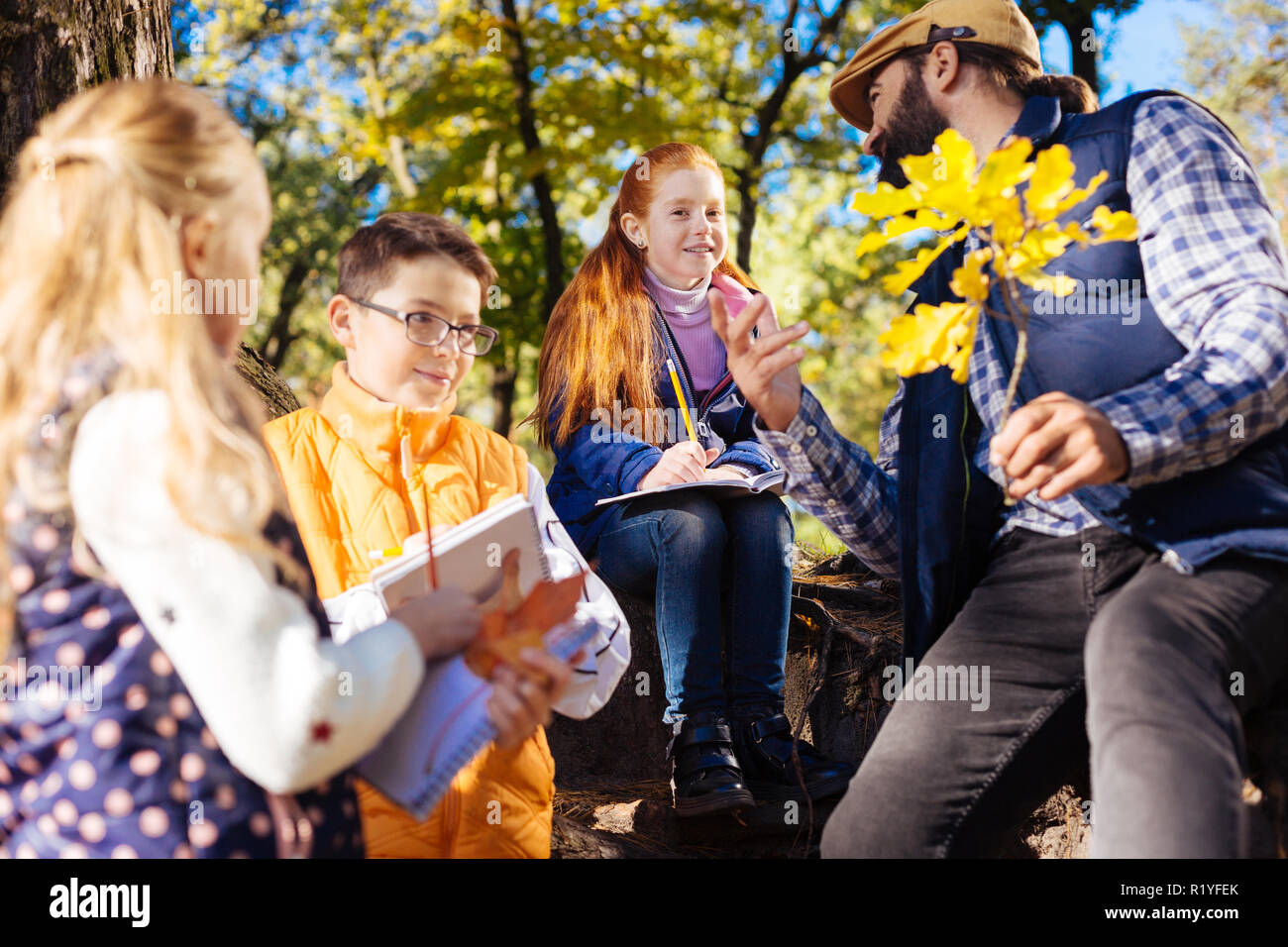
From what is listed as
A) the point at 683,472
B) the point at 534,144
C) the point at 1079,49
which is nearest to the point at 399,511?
the point at 683,472

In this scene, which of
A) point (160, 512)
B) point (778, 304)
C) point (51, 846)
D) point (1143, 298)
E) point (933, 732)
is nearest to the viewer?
point (160, 512)

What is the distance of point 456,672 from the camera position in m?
1.74

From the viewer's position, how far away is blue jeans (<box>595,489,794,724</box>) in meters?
2.96

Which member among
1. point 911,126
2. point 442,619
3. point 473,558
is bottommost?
point 442,619

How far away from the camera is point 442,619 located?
1.71 metres

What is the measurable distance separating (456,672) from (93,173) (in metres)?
0.92

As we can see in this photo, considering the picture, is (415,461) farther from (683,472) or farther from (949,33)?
(949,33)

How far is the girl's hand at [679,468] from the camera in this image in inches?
123

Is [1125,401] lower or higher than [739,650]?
higher

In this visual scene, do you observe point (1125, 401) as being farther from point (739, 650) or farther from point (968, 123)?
point (739, 650)

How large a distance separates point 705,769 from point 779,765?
243 mm
